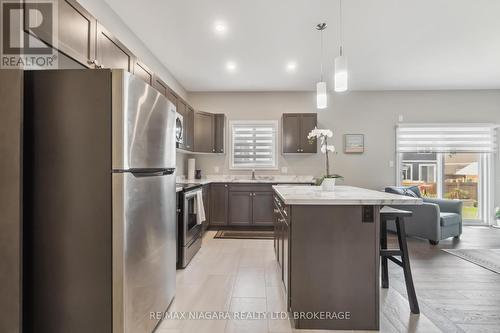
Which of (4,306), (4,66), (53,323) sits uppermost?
(4,66)

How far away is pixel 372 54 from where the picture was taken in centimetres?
355

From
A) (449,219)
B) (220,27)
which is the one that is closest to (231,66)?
(220,27)

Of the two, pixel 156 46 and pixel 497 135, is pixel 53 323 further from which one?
pixel 497 135

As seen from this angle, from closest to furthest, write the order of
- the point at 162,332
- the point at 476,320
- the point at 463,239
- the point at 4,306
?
the point at 4,306, the point at 162,332, the point at 476,320, the point at 463,239

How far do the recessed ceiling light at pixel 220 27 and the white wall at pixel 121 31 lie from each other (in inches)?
40.1

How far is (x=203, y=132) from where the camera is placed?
4.86 m

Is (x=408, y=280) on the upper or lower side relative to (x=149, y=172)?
lower

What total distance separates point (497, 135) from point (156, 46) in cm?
660

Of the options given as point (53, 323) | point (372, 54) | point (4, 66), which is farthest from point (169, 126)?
point (372, 54)

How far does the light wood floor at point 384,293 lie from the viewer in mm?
1852

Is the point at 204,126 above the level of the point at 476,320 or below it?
above

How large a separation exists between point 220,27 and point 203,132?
7.44 feet

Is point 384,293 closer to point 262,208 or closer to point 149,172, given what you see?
point 149,172

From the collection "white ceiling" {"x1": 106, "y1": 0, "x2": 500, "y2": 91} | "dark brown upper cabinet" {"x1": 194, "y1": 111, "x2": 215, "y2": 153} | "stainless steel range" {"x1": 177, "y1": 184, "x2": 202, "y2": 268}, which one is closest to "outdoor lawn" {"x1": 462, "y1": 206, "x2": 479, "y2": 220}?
"white ceiling" {"x1": 106, "y1": 0, "x2": 500, "y2": 91}
